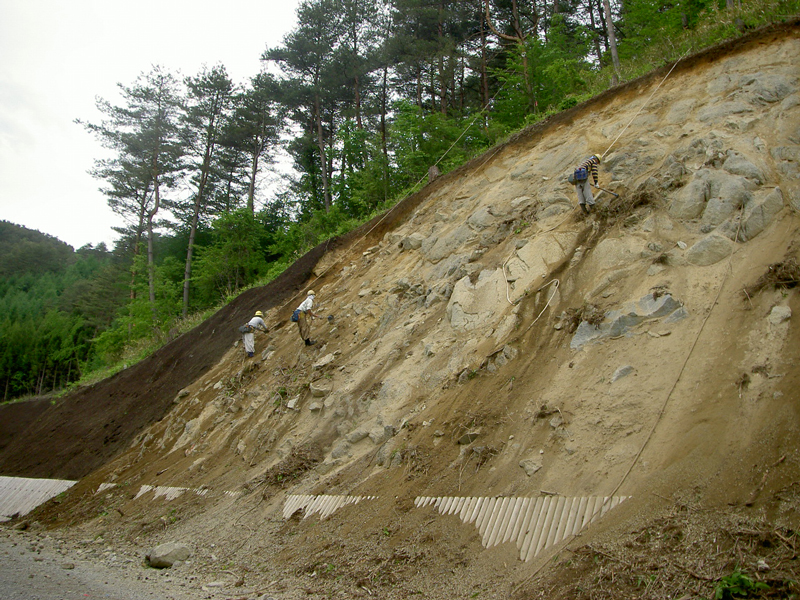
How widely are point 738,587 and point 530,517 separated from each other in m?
1.92

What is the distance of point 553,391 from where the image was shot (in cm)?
655

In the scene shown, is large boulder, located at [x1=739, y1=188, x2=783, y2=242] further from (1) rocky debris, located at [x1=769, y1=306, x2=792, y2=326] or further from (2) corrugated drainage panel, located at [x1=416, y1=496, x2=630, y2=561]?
(2) corrugated drainage panel, located at [x1=416, y1=496, x2=630, y2=561]

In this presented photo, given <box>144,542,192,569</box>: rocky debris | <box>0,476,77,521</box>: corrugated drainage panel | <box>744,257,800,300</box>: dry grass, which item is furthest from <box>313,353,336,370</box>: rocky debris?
<box>0,476,77,521</box>: corrugated drainage panel

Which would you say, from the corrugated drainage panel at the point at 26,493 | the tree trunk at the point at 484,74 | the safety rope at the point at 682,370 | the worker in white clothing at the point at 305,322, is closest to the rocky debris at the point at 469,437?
the safety rope at the point at 682,370

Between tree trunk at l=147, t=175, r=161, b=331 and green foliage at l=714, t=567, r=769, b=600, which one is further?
tree trunk at l=147, t=175, r=161, b=331

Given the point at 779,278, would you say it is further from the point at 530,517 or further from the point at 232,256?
the point at 232,256

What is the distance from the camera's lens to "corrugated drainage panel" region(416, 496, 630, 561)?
481cm

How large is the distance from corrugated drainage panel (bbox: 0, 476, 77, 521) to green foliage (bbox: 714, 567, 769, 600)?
46.7 ft

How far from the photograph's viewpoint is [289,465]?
8.21 m

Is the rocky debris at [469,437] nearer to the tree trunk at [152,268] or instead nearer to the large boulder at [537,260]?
the large boulder at [537,260]

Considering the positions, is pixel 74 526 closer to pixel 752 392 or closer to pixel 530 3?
pixel 752 392

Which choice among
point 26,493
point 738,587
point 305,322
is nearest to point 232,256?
point 26,493

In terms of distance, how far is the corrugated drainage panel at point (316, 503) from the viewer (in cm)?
682

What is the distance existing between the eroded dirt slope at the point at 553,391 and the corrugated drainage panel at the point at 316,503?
104mm
